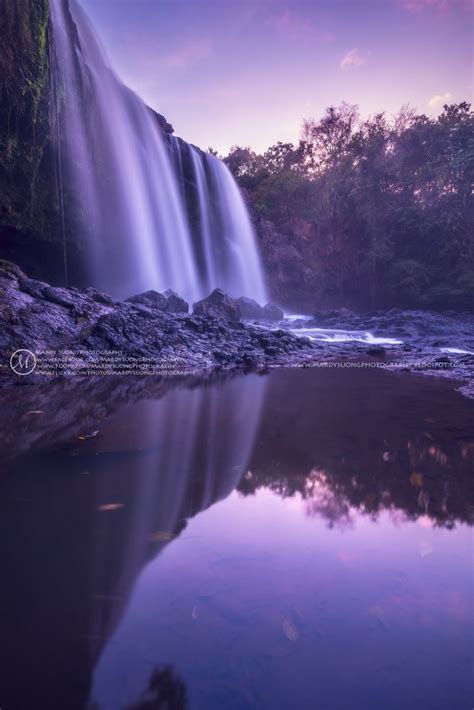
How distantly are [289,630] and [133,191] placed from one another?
805 inches

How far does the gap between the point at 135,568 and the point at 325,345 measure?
11916 mm

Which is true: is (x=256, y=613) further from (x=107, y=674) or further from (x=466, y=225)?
(x=466, y=225)

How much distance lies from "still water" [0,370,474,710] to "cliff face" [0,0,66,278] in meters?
11.5

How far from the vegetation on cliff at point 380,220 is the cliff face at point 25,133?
58.5 ft

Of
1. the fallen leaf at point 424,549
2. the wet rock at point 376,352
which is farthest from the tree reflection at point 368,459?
the wet rock at point 376,352

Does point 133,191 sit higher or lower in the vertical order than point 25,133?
higher

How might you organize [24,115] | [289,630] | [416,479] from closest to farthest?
[289,630] → [416,479] → [24,115]

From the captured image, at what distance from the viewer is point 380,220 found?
1252 inches

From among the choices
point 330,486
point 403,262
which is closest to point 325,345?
point 330,486

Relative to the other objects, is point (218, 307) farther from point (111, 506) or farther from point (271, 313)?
point (111, 506)

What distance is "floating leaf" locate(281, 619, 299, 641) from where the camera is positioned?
63.5 inches

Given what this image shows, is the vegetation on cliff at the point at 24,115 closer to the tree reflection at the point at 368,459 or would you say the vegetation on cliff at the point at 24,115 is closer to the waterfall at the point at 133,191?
the waterfall at the point at 133,191

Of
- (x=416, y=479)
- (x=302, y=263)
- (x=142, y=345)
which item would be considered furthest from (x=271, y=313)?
(x=416, y=479)

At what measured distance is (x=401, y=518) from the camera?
8.60 feet
